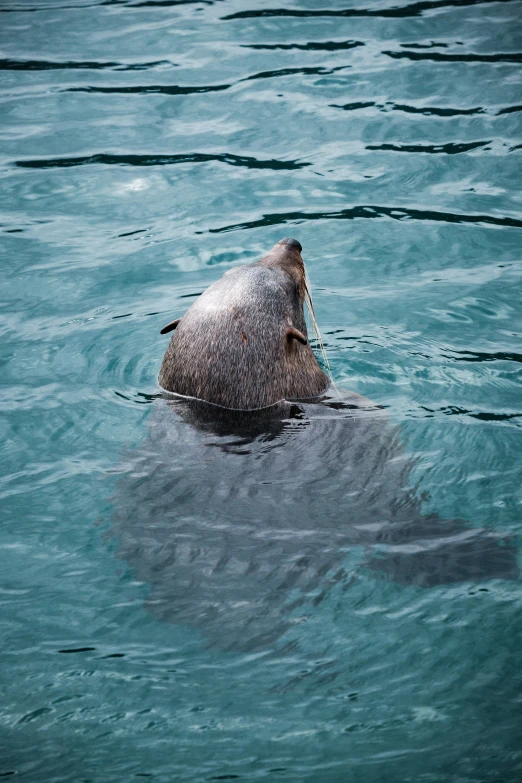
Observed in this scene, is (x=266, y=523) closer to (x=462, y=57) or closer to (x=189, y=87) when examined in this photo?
(x=189, y=87)

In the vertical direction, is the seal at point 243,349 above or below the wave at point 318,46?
below

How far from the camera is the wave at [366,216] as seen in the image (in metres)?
8.64

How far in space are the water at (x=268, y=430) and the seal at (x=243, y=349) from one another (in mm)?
318

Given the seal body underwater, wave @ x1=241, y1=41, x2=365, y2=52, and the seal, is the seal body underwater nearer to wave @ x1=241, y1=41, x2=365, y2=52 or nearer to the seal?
the seal

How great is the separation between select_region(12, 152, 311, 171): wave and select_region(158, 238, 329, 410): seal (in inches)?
156

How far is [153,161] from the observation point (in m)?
9.87

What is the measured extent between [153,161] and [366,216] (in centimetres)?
253

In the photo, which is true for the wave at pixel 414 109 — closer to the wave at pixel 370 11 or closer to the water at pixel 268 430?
the water at pixel 268 430

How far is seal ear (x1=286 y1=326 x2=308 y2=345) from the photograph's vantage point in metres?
5.69

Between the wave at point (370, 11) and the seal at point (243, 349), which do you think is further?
the wave at point (370, 11)

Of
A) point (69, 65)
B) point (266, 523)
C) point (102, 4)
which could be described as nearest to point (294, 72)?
point (69, 65)

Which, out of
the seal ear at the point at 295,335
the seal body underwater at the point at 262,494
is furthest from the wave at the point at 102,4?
the seal ear at the point at 295,335

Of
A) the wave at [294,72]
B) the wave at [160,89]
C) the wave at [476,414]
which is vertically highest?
the wave at [294,72]

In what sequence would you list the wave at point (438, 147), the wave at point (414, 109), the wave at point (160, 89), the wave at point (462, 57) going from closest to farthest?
the wave at point (438, 147) < the wave at point (414, 109) < the wave at point (160, 89) < the wave at point (462, 57)
